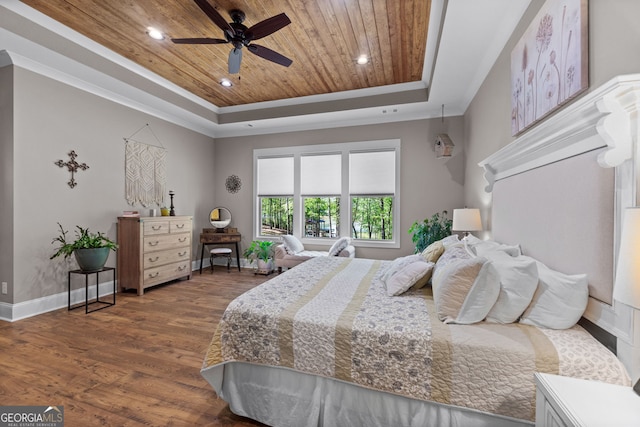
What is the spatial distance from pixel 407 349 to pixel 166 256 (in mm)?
4170

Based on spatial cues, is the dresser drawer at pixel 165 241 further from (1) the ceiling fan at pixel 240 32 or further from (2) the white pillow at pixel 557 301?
(2) the white pillow at pixel 557 301

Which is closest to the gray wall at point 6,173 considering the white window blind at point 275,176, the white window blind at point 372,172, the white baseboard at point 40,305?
the white baseboard at point 40,305

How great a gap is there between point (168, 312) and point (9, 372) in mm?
1349

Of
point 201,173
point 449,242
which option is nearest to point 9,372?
point 449,242

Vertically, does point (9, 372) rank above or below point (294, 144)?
below

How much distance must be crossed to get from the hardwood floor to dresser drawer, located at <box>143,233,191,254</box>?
873 millimetres

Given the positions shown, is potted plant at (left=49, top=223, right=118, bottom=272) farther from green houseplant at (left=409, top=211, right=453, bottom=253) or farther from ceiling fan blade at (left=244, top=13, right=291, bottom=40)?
green houseplant at (left=409, top=211, right=453, bottom=253)

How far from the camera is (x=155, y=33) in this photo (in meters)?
3.02

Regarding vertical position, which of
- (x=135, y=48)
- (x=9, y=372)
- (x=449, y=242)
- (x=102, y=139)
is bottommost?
(x=9, y=372)

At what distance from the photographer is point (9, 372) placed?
2.10 meters

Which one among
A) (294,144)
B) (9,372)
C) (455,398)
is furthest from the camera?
(294,144)

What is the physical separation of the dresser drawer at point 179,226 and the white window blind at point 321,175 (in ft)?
6.95

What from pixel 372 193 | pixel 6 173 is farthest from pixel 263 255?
pixel 6 173

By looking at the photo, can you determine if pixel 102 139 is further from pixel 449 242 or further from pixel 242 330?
pixel 449 242
